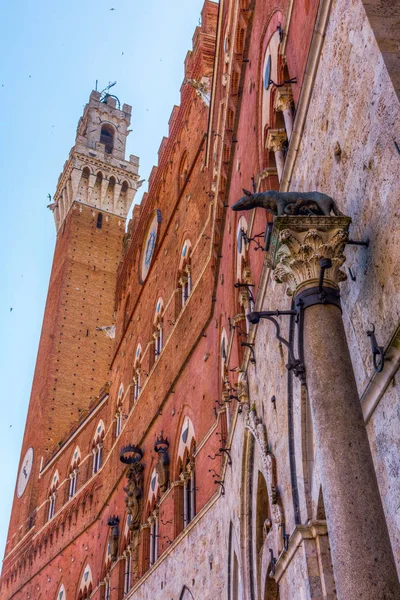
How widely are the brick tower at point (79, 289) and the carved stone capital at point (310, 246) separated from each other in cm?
2038

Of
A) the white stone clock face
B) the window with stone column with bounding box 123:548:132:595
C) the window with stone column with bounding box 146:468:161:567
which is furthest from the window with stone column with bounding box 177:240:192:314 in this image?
the white stone clock face

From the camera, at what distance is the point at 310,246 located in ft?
11.5

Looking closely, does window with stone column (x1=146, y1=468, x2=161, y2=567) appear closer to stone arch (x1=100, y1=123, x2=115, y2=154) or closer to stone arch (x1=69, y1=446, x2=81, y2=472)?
stone arch (x1=69, y1=446, x2=81, y2=472)

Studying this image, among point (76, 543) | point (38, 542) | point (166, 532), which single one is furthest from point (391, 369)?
point (38, 542)

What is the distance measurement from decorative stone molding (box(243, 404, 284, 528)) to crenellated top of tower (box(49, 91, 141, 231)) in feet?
89.8

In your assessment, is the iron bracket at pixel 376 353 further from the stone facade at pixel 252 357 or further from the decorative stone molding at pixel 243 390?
the decorative stone molding at pixel 243 390

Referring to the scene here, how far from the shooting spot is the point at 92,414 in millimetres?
20281

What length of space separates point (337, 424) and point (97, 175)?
1238 inches

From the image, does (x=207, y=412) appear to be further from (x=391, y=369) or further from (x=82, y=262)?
(x=82, y=262)

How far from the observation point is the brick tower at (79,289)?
25.8 metres

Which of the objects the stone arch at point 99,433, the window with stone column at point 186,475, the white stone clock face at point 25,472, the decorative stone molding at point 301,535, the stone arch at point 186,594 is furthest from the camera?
the white stone clock face at point 25,472

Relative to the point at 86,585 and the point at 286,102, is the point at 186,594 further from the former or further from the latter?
the point at 86,585

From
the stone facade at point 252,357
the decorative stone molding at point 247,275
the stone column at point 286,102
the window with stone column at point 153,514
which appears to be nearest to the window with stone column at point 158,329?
the stone facade at point 252,357

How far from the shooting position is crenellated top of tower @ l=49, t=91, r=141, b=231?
107 feet
